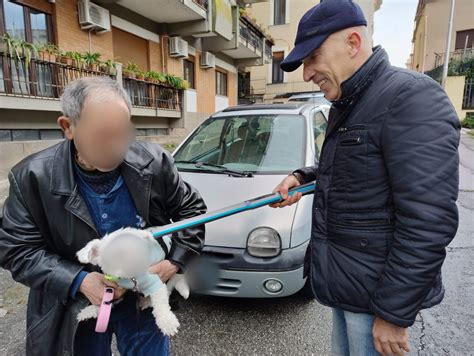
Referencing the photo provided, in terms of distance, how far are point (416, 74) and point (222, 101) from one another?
49.3ft

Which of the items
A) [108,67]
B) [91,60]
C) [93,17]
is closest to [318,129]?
[91,60]

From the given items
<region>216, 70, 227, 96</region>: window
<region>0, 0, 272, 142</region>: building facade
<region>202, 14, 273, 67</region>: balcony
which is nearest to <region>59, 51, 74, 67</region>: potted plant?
<region>0, 0, 272, 142</region>: building facade

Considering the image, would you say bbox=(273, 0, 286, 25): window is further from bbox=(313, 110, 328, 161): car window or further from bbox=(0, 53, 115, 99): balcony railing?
bbox=(313, 110, 328, 161): car window

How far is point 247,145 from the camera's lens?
3488 mm

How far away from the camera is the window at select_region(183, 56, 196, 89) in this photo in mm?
12477

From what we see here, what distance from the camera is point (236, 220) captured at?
7.98ft

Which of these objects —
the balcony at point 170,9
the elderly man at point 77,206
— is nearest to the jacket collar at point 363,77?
the elderly man at point 77,206

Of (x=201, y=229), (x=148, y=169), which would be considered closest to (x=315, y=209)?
(x=201, y=229)

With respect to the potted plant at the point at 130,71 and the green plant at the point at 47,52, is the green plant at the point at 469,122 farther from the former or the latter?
the green plant at the point at 47,52

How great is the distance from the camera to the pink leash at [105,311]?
3.84 ft

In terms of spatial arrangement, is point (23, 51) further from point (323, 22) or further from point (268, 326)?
point (323, 22)

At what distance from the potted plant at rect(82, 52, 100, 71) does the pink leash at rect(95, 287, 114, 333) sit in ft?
23.2

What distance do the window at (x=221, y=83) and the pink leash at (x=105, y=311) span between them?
14984mm

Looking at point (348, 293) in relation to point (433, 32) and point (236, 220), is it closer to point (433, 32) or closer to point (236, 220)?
point (236, 220)
